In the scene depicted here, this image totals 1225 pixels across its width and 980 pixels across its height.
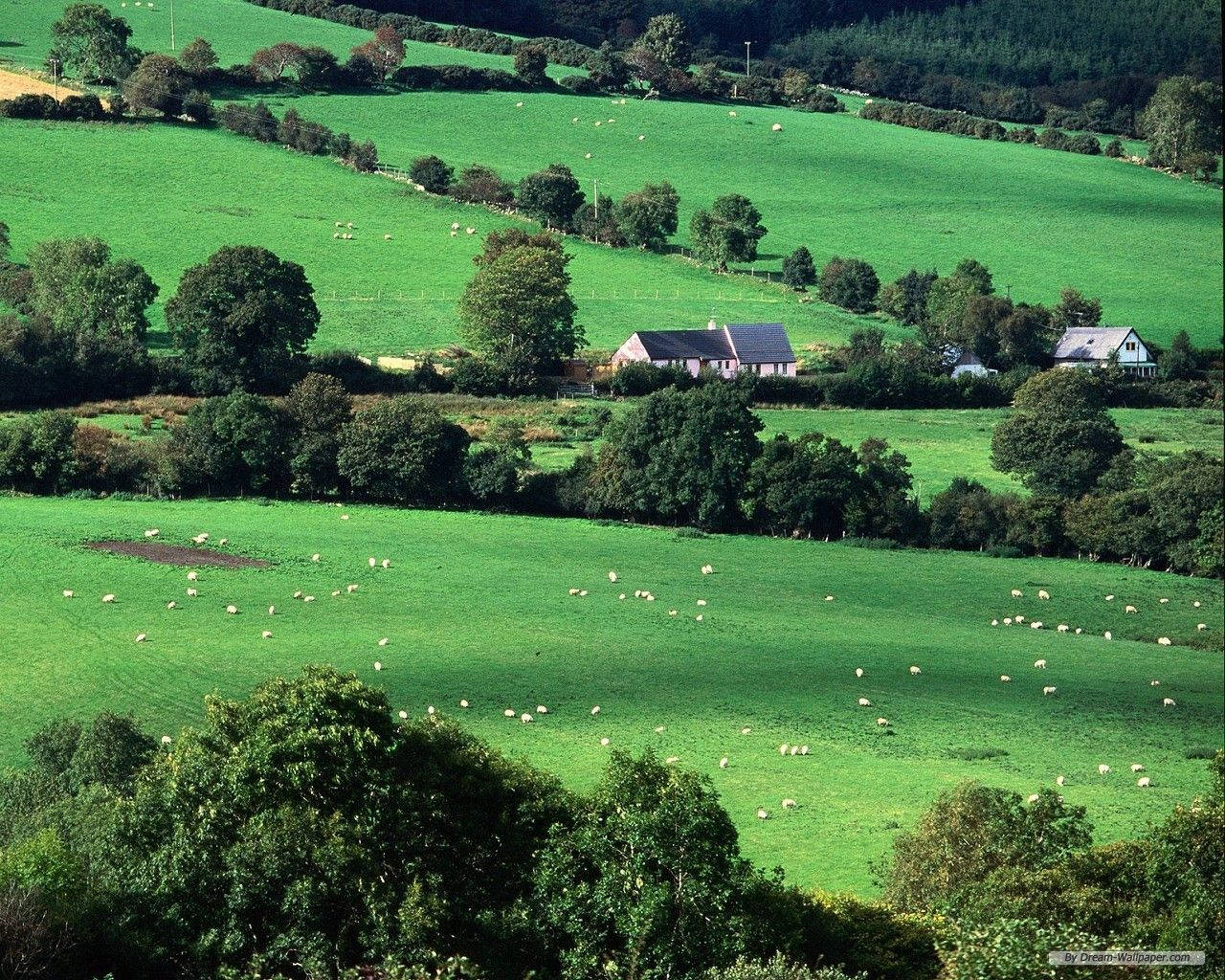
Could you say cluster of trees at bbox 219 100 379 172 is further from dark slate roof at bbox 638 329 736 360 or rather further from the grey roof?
the grey roof

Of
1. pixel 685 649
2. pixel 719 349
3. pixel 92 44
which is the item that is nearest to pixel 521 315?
pixel 719 349

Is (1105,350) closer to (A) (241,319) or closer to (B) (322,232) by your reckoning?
(A) (241,319)

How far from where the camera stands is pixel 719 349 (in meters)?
112

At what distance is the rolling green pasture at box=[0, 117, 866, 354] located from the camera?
389 feet

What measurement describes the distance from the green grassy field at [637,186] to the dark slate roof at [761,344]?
5.05m

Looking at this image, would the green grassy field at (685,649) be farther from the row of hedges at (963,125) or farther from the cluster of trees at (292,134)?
the row of hedges at (963,125)

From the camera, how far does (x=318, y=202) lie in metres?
136

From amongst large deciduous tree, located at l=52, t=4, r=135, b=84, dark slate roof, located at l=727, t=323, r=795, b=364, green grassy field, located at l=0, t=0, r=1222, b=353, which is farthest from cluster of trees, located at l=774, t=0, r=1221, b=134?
large deciduous tree, located at l=52, t=4, r=135, b=84

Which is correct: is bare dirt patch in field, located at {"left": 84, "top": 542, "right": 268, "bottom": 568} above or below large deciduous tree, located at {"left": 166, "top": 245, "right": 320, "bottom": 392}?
below

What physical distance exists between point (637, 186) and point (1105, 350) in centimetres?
4245

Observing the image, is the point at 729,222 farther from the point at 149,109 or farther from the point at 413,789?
the point at 413,789

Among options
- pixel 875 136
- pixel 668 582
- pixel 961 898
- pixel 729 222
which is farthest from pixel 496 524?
pixel 875 136

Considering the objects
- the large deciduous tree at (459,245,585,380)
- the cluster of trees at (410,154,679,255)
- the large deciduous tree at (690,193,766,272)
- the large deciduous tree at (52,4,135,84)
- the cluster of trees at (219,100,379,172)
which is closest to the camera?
the large deciduous tree at (459,245,585,380)

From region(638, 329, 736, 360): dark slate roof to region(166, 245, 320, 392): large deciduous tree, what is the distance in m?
18.1
